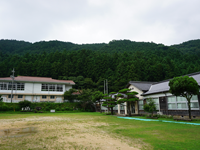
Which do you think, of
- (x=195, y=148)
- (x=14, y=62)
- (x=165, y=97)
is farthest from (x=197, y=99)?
(x=14, y=62)

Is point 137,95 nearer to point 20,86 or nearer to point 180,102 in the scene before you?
point 180,102

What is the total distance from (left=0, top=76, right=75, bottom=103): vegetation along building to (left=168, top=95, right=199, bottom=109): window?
25465 millimetres

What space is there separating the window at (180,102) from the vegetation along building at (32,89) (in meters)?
25.5

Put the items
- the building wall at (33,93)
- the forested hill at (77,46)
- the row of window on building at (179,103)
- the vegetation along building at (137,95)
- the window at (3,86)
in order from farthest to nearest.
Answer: the forested hill at (77,46) < the building wall at (33,93) < the window at (3,86) < the vegetation along building at (137,95) < the row of window on building at (179,103)

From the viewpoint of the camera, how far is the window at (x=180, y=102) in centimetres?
1248

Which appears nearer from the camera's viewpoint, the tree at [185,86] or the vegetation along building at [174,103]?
the tree at [185,86]

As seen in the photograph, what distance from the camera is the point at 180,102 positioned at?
14.0m

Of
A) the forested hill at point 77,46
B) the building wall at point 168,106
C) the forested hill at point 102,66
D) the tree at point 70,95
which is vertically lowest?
the building wall at point 168,106

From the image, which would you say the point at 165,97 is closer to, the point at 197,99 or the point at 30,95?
the point at 197,99

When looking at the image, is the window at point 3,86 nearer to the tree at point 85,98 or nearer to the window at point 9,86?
the window at point 9,86

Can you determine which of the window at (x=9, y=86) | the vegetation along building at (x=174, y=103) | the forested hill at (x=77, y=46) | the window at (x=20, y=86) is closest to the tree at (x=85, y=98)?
the window at (x=20, y=86)

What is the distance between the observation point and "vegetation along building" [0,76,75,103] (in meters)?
32.4

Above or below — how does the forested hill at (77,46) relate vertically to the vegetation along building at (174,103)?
above

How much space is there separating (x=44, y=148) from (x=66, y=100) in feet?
104
